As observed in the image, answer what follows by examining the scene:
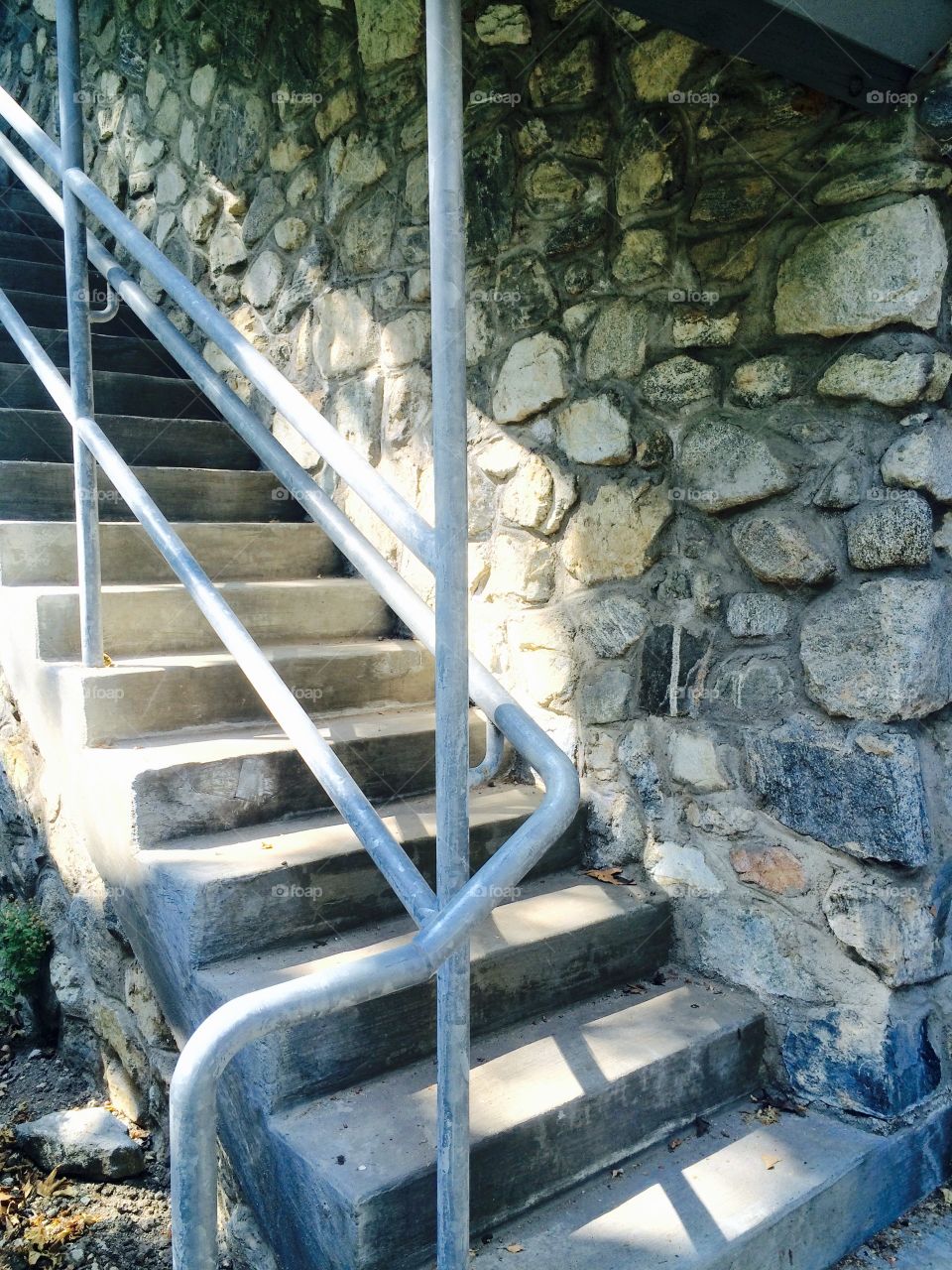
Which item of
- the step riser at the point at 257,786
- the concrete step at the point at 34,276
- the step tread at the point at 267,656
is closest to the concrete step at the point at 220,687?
the step tread at the point at 267,656

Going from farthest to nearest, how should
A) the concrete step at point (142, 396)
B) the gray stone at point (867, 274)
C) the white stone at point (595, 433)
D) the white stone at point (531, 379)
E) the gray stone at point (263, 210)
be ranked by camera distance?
the gray stone at point (263, 210) → the concrete step at point (142, 396) → the white stone at point (531, 379) → the white stone at point (595, 433) → the gray stone at point (867, 274)

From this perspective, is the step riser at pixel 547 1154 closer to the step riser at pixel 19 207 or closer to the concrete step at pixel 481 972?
the concrete step at pixel 481 972

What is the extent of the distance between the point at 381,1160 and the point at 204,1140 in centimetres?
59

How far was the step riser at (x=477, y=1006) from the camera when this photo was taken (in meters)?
1.64

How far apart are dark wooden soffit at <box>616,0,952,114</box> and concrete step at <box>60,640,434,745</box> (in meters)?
1.49

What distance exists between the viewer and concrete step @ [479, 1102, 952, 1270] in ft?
5.19

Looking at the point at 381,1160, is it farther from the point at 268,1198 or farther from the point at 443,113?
the point at 443,113

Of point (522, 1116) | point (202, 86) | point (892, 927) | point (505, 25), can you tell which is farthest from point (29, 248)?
point (892, 927)

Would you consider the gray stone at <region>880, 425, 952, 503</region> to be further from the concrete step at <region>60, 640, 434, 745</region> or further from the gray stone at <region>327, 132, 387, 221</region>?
the gray stone at <region>327, 132, 387, 221</region>

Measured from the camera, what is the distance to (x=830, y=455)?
196 cm

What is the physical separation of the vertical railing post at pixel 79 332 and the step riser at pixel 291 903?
0.60 metres

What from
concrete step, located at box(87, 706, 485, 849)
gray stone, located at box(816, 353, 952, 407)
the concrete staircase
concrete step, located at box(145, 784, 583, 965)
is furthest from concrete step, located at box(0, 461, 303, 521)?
gray stone, located at box(816, 353, 952, 407)

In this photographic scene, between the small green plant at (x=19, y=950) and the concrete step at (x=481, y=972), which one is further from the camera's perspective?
the small green plant at (x=19, y=950)

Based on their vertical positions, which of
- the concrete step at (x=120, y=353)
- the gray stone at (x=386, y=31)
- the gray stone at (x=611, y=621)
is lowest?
the gray stone at (x=611, y=621)
